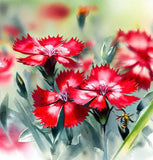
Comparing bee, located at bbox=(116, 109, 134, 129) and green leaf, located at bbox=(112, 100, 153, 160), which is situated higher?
bee, located at bbox=(116, 109, 134, 129)

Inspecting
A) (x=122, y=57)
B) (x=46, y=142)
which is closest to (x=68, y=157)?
(x=46, y=142)

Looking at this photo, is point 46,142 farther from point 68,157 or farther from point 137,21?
point 137,21

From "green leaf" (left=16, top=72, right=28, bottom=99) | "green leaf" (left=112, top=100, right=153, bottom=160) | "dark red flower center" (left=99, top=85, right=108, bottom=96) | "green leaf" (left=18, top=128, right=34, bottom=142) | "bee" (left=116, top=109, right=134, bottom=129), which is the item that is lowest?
"green leaf" (left=112, top=100, right=153, bottom=160)

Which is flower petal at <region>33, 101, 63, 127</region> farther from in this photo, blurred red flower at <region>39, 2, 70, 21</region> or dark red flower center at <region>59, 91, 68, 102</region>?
blurred red flower at <region>39, 2, 70, 21</region>

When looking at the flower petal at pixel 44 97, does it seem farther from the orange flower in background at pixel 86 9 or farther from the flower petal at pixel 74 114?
the orange flower in background at pixel 86 9

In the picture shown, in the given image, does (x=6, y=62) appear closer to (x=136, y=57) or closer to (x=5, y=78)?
(x=5, y=78)

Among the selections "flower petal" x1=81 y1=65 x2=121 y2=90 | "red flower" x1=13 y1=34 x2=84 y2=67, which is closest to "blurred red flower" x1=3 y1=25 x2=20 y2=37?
"red flower" x1=13 y1=34 x2=84 y2=67

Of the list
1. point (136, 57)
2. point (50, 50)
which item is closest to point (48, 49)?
point (50, 50)
